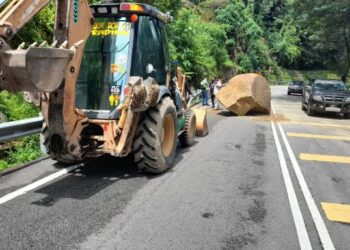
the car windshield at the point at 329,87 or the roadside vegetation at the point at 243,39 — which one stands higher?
the roadside vegetation at the point at 243,39

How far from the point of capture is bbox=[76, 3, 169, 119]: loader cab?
719 cm

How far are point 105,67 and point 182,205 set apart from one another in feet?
9.07

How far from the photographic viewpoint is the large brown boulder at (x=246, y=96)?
1903cm

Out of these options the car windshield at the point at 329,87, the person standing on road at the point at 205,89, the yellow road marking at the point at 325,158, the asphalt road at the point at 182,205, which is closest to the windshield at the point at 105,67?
the asphalt road at the point at 182,205

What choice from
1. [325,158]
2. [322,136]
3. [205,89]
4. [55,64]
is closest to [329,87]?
[205,89]

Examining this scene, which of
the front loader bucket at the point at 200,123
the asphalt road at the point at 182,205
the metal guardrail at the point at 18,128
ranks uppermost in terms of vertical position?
the metal guardrail at the point at 18,128

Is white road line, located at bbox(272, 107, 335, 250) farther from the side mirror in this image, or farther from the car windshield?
the car windshield

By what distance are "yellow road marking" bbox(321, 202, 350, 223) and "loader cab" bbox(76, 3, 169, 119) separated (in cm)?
355

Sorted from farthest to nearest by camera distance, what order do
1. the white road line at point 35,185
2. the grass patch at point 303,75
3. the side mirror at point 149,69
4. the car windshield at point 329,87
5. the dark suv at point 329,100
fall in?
the grass patch at point 303,75 < the car windshield at point 329,87 < the dark suv at point 329,100 < the side mirror at point 149,69 < the white road line at point 35,185

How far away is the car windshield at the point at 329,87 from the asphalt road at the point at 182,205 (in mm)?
12358

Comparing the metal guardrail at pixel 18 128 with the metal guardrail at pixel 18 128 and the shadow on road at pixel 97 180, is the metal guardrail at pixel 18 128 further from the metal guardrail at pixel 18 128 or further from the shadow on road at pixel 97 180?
the shadow on road at pixel 97 180

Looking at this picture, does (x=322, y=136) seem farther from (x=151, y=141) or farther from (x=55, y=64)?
(x=55, y=64)

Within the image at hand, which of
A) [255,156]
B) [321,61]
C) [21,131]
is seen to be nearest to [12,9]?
[21,131]

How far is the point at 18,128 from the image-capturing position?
299 inches
